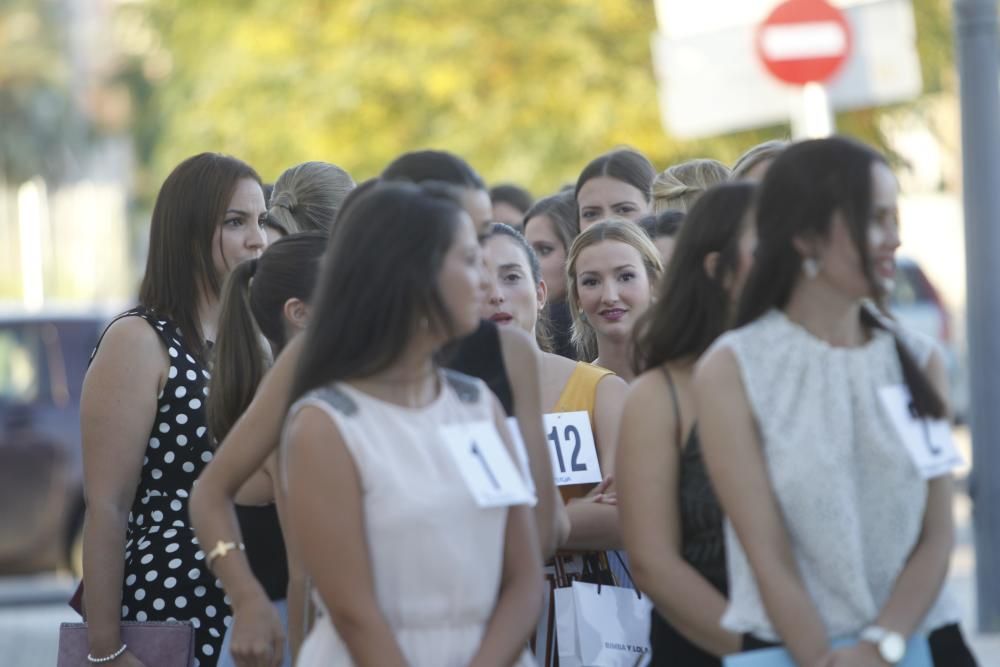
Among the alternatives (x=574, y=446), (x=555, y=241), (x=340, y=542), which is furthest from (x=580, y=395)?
(x=555, y=241)

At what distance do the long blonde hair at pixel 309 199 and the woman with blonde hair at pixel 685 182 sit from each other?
1151 millimetres

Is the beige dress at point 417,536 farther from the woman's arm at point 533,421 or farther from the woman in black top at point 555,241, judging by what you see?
the woman in black top at point 555,241

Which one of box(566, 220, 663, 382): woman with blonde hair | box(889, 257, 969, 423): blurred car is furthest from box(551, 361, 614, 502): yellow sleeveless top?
box(889, 257, 969, 423): blurred car

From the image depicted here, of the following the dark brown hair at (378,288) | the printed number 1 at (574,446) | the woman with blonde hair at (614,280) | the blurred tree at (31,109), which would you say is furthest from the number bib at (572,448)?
the blurred tree at (31,109)

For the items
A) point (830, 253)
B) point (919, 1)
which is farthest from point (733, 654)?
point (919, 1)

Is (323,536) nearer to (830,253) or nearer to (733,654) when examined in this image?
(733,654)

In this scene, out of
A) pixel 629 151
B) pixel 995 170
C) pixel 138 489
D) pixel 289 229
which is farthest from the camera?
pixel 995 170

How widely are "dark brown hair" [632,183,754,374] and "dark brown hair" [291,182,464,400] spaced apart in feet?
1.67

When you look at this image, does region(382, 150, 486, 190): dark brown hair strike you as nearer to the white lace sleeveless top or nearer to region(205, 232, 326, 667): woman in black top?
region(205, 232, 326, 667): woman in black top

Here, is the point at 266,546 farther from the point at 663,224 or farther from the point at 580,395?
the point at 663,224

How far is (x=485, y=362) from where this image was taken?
384cm

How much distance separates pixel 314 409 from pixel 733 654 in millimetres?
859

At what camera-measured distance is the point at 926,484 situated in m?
3.41

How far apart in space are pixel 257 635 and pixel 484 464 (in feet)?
2.08
